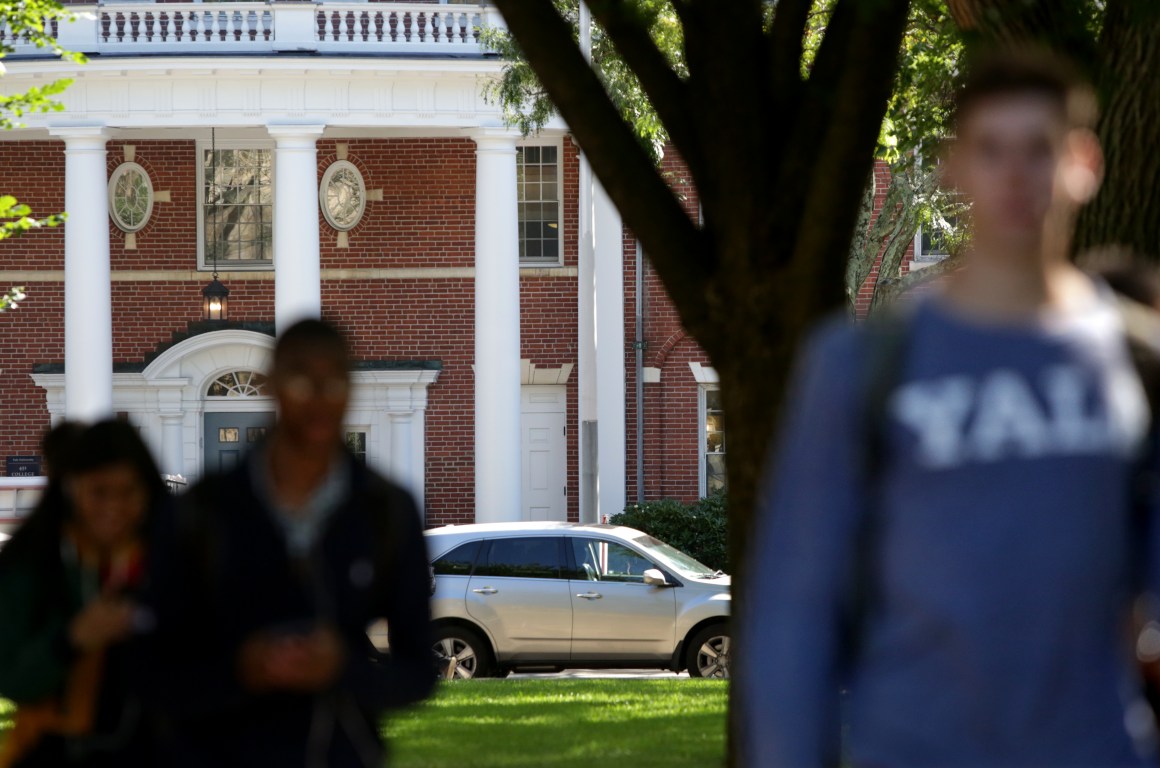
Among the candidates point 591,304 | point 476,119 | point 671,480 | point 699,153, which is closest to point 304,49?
point 476,119

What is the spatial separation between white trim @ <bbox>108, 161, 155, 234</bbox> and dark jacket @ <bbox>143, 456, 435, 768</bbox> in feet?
79.2

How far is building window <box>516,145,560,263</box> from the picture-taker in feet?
88.9

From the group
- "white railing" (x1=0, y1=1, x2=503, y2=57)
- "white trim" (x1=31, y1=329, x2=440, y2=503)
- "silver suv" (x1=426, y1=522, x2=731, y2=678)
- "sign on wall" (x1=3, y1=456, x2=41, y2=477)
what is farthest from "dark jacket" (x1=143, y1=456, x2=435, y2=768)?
"sign on wall" (x1=3, y1=456, x2=41, y2=477)

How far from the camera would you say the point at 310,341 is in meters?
3.30

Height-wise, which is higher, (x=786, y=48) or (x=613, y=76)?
(x=613, y=76)

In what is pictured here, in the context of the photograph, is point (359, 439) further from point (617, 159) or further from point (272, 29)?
point (617, 159)

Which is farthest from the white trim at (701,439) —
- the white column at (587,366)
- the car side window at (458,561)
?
the car side window at (458,561)

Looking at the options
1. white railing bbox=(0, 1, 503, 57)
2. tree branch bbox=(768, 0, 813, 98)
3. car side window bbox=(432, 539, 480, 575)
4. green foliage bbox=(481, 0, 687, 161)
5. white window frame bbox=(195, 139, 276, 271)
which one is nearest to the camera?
tree branch bbox=(768, 0, 813, 98)

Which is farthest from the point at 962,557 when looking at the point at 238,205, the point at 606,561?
the point at 238,205

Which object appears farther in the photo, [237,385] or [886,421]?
[237,385]

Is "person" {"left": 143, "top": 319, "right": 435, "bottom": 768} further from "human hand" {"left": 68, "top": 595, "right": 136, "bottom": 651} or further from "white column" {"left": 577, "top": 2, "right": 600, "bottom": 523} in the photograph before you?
"white column" {"left": 577, "top": 2, "right": 600, "bottom": 523}

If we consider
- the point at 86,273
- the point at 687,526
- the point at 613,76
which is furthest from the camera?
the point at 687,526

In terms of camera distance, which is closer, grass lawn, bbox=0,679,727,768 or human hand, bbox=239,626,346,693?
human hand, bbox=239,626,346,693

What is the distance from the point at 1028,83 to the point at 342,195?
25.1m
